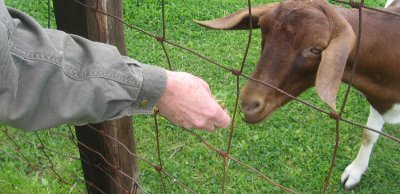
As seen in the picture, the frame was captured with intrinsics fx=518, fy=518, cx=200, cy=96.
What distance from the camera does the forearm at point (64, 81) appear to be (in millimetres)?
1269

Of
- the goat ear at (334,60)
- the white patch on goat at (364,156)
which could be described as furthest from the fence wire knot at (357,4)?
the white patch on goat at (364,156)

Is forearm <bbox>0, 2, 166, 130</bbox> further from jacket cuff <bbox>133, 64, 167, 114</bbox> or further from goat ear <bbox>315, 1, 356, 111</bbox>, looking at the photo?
goat ear <bbox>315, 1, 356, 111</bbox>

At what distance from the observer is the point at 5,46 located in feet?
3.85

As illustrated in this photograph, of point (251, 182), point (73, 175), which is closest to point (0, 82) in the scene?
point (73, 175)

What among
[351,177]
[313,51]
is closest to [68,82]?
[313,51]

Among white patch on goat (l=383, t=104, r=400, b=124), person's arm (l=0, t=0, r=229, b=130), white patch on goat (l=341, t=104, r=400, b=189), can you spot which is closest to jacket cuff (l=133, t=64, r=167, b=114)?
person's arm (l=0, t=0, r=229, b=130)

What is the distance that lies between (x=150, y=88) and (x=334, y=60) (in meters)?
0.95

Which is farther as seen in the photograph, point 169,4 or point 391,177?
point 169,4

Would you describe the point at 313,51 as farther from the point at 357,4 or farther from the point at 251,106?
the point at 357,4

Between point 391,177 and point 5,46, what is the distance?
293cm

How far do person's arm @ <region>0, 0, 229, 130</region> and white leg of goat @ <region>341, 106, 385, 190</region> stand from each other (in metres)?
2.13

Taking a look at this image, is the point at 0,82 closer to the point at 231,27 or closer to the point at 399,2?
the point at 231,27

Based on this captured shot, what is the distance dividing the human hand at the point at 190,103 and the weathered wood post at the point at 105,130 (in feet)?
1.93

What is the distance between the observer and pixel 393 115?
3119 millimetres
